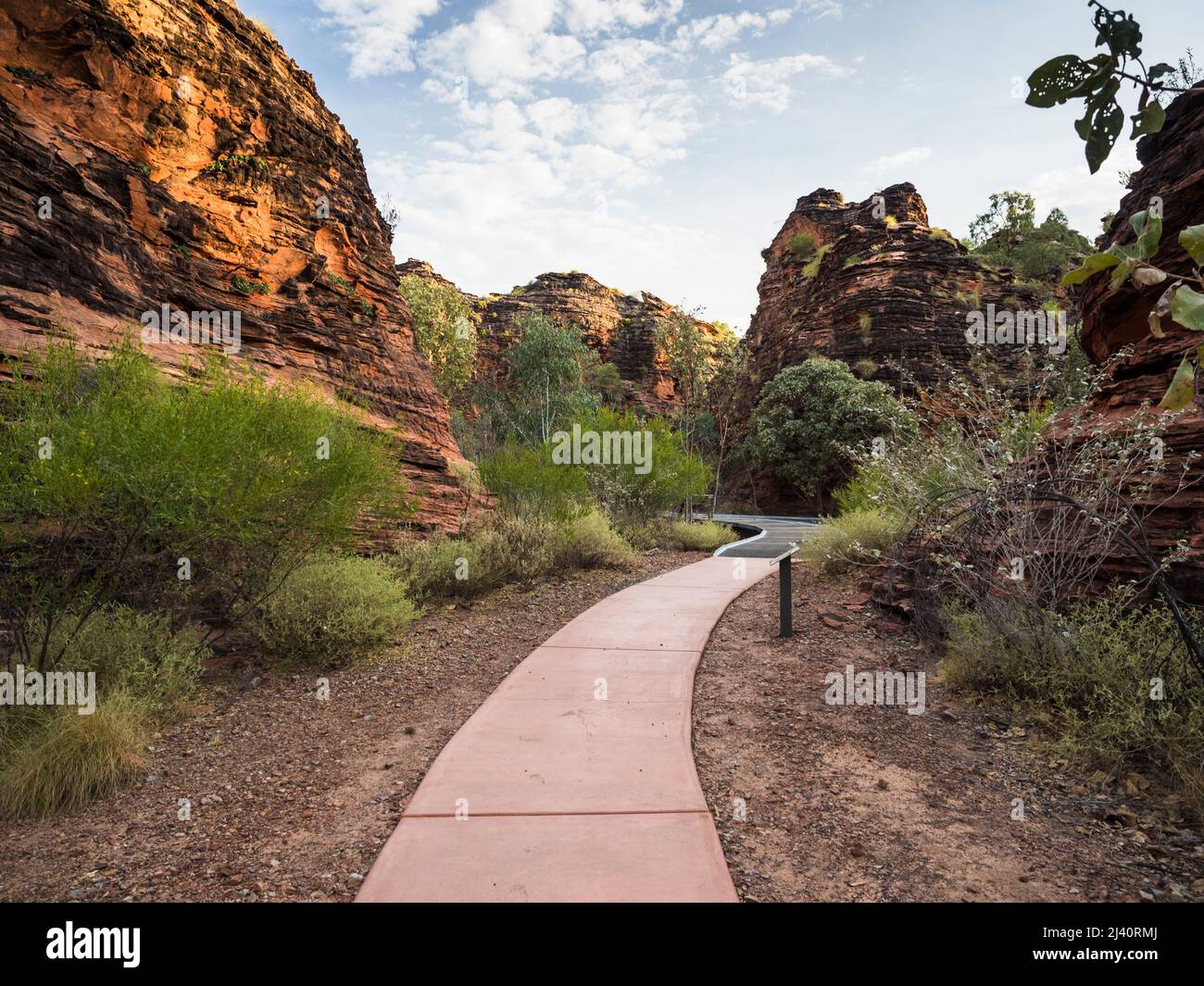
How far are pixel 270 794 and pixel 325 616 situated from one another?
93.2 inches

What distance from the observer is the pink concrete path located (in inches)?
101

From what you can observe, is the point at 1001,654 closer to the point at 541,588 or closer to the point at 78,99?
the point at 541,588

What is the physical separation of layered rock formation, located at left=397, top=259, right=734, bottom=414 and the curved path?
4166 centimetres

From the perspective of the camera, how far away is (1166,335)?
5.14 m

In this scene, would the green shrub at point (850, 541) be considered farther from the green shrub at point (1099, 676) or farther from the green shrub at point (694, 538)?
the green shrub at point (694, 538)

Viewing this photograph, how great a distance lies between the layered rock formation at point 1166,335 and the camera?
461cm

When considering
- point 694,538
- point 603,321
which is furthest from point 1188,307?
point 603,321

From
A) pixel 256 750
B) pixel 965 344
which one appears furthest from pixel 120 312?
pixel 965 344

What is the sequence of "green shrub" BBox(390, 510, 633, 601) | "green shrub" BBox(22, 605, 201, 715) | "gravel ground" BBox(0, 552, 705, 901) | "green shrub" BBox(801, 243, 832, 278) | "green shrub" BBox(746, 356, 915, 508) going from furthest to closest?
"green shrub" BBox(801, 243, 832, 278), "green shrub" BBox(746, 356, 915, 508), "green shrub" BBox(390, 510, 633, 601), "green shrub" BBox(22, 605, 201, 715), "gravel ground" BBox(0, 552, 705, 901)

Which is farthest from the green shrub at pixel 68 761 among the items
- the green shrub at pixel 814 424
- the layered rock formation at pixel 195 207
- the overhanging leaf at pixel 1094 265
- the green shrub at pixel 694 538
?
the green shrub at pixel 814 424

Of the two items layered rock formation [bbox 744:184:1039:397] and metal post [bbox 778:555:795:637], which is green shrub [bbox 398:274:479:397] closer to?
layered rock formation [bbox 744:184:1039:397]

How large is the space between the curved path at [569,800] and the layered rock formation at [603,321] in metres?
41.7

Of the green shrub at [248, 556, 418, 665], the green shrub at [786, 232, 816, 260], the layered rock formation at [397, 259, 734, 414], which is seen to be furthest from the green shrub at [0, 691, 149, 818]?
the green shrub at [786, 232, 816, 260]
